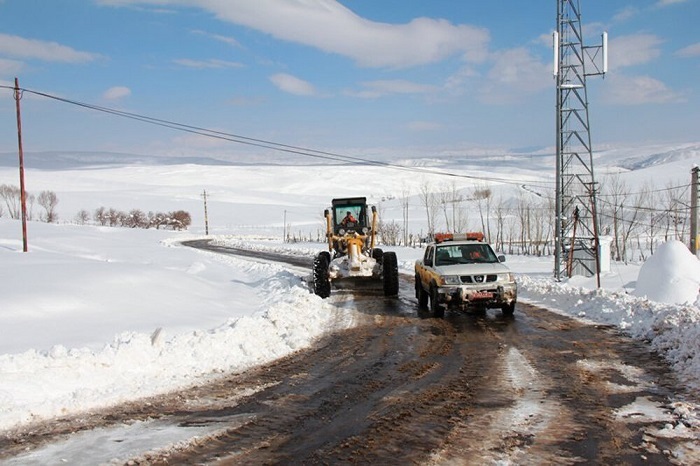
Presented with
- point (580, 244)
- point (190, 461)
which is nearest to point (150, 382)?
point (190, 461)

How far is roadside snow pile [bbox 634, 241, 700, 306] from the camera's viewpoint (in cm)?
1529

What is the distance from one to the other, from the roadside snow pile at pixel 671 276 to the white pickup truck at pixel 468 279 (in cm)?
510

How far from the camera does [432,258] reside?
1447 cm

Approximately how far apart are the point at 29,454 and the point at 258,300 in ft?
34.6

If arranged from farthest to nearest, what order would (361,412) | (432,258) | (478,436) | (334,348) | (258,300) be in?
(258,300)
(432,258)
(334,348)
(361,412)
(478,436)

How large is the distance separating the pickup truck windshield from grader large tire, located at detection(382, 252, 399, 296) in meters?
2.96

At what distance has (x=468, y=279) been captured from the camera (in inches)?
504

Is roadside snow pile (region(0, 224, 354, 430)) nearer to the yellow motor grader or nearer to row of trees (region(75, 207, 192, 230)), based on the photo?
the yellow motor grader

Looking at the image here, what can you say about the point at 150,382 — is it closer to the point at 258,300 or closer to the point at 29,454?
the point at 29,454

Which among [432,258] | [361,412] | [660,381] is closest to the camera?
[361,412]

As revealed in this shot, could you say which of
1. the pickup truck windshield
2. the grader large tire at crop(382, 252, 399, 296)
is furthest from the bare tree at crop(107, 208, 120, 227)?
the pickup truck windshield

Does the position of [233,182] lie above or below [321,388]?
above

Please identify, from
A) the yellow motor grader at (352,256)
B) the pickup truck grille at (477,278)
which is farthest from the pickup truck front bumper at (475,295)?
the yellow motor grader at (352,256)

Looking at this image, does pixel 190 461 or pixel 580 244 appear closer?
pixel 190 461
